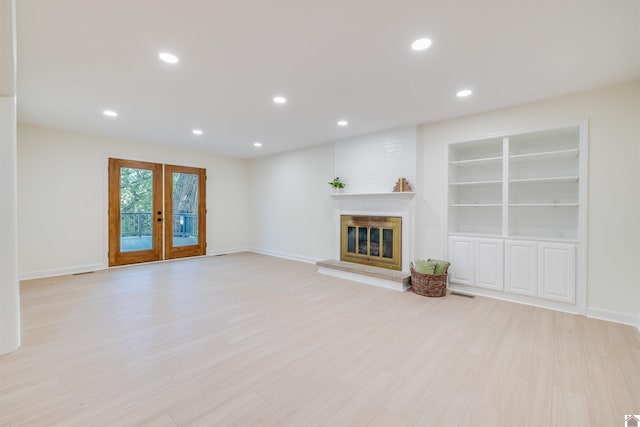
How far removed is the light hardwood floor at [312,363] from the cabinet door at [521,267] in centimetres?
28

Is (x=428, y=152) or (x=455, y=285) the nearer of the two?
(x=455, y=285)

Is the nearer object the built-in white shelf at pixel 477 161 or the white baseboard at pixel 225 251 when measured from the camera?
the built-in white shelf at pixel 477 161

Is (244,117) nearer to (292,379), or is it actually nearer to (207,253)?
(292,379)

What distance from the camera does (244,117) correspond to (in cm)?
426

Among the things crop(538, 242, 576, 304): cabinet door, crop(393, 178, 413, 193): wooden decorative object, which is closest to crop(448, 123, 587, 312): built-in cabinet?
crop(538, 242, 576, 304): cabinet door

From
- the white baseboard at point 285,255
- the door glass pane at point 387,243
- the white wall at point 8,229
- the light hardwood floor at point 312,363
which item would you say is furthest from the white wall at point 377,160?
the white wall at point 8,229

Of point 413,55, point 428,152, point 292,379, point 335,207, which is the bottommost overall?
point 292,379

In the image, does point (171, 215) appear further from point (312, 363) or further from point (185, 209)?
point (312, 363)

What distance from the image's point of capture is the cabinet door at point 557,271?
3.32 metres

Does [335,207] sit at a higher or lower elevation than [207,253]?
higher

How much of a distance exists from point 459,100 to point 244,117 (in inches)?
120

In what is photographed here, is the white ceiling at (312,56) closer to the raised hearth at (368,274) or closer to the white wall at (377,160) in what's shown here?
the white wall at (377,160)

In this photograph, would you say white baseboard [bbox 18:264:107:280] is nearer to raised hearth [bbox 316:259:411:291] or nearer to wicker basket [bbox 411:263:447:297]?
raised hearth [bbox 316:259:411:291]

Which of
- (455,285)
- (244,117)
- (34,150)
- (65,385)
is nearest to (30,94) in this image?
(34,150)
